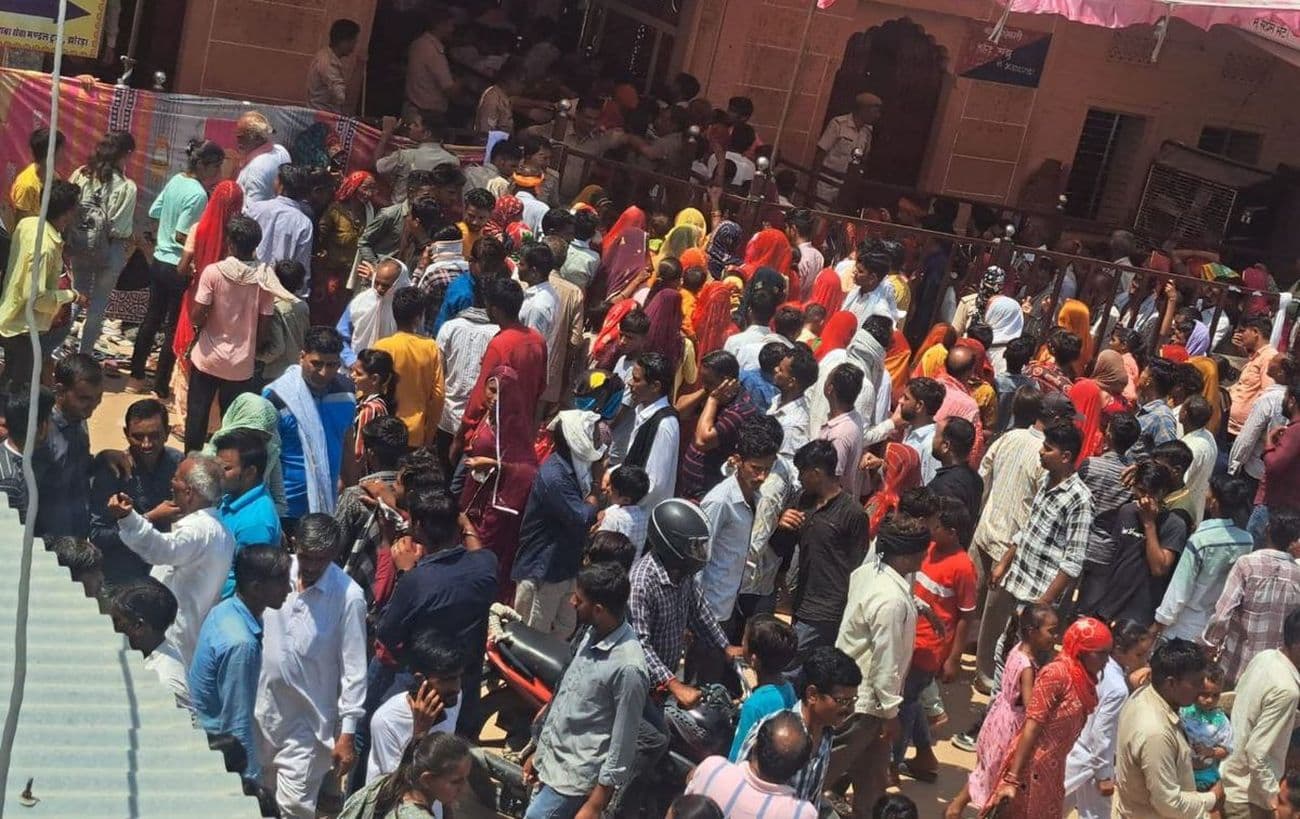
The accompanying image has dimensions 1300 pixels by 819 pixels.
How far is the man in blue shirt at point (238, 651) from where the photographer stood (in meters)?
5.86

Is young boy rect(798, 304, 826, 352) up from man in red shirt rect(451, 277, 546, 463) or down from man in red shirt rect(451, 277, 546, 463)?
up

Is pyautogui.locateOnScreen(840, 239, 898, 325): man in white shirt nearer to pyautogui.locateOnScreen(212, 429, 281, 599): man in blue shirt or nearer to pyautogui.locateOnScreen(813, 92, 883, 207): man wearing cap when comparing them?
pyautogui.locateOnScreen(212, 429, 281, 599): man in blue shirt

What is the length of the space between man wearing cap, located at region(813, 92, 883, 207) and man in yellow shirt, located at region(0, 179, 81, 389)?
8.08 m

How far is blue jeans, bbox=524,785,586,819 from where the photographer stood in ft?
20.0

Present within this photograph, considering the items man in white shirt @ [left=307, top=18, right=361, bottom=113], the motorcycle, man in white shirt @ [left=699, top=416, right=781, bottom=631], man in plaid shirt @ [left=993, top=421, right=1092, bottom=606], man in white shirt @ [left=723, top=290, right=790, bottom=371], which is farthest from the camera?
man in white shirt @ [left=307, top=18, right=361, bottom=113]

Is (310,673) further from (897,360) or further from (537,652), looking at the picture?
(897,360)

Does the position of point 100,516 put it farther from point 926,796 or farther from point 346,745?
point 926,796

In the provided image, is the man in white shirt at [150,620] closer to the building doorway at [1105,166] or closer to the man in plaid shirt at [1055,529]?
the man in plaid shirt at [1055,529]

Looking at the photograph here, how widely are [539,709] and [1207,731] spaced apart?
2.78 metres

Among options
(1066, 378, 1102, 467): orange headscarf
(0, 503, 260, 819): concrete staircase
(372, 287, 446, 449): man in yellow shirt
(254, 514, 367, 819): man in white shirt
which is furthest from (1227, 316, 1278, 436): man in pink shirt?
(0, 503, 260, 819): concrete staircase

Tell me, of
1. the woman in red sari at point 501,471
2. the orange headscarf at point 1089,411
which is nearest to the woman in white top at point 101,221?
the woman in red sari at point 501,471

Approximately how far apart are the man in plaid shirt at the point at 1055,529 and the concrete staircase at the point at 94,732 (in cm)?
537

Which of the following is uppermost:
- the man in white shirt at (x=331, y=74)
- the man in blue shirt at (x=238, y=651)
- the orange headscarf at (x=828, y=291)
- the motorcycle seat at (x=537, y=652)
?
the man in white shirt at (x=331, y=74)

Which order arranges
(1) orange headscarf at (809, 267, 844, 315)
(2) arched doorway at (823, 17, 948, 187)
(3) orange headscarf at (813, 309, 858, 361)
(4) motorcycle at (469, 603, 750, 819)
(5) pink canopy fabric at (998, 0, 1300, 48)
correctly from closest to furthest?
(4) motorcycle at (469, 603, 750, 819) → (3) orange headscarf at (813, 309, 858, 361) → (1) orange headscarf at (809, 267, 844, 315) → (5) pink canopy fabric at (998, 0, 1300, 48) → (2) arched doorway at (823, 17, 948, 187)
